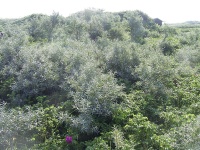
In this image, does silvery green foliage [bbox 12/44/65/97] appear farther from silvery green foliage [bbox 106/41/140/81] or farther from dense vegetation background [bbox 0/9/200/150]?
silvery green foliage [bbox 106/41/140/81]

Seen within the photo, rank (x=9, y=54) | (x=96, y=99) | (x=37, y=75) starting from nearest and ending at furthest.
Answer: (x=96, y=99) < (x=37, y=75) < (x=9, y=54)

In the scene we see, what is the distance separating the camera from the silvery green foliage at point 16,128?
7.94 m

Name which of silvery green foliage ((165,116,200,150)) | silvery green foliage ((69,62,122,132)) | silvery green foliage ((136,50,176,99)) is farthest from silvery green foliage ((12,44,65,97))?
silvery green foliage ((165,116,200,150))

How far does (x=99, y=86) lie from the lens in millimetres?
10164

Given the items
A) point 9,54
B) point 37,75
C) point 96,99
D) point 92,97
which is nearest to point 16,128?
point 92,97

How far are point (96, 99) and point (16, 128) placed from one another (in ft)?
10.9

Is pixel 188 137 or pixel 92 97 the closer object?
pixel 188 137

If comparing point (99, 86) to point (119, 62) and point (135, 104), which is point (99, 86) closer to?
point (135, 104)

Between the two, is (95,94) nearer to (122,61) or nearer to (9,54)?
(122,61)

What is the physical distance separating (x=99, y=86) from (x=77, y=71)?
2.64 metres

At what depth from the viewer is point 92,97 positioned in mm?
9602

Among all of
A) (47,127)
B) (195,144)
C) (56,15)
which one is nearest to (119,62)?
(47,127)

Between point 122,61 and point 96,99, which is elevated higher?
point 122,61

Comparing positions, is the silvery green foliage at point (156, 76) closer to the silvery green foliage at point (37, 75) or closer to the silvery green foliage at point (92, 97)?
the silvery green foliage at point (92, 97)
